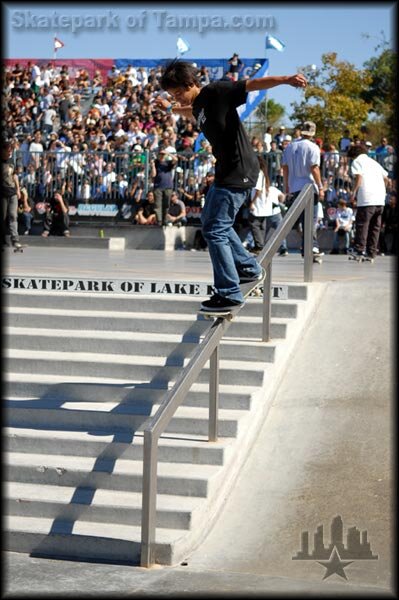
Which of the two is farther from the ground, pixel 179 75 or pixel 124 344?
pixel 179 75

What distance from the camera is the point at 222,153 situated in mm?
6523

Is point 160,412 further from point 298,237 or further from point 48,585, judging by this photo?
point 298,237

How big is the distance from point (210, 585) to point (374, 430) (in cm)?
219

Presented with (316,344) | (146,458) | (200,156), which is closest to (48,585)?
(146,458)

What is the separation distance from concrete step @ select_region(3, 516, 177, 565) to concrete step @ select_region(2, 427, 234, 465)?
0.72m

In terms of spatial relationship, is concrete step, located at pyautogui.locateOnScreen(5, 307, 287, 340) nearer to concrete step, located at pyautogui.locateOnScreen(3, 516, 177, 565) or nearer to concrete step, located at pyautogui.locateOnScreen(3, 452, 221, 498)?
concrete step, located at pyautogui.locateOnScreen(3, 452, 221, 498)

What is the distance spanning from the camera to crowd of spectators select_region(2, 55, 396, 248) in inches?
799

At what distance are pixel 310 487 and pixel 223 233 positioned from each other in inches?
72.7

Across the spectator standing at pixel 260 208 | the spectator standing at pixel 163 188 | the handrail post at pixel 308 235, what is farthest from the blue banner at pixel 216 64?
the handrail post at pixel 308 235

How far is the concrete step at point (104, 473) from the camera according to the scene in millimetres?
6727

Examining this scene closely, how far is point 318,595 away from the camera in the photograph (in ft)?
18.2

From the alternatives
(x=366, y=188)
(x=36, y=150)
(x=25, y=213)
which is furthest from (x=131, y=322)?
(x=36, y=150)

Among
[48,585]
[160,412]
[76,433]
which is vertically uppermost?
[160,412]

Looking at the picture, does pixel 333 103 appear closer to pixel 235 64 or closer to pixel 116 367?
pixel 235 64
